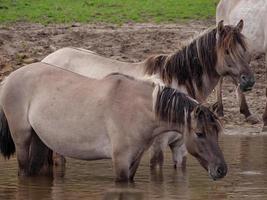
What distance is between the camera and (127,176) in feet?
33.0

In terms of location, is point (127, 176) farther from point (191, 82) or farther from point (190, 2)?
point (190, 2)

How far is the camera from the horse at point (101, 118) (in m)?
9.80

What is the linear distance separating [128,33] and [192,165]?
7520 millimetres

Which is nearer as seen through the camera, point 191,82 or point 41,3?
point 191,82

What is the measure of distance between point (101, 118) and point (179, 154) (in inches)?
69.5

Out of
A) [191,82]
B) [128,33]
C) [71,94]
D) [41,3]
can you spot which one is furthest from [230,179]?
[41,3]

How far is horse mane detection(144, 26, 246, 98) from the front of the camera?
441 inches

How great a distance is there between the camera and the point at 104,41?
1897 centimetres

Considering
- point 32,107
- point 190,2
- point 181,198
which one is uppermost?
point 190,2

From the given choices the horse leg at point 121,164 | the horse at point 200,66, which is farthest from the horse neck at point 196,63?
the horse leg at point 121,164

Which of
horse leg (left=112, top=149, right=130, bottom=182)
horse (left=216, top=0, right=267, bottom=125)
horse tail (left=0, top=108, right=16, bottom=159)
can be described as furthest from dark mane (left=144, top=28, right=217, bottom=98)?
horse (left=216, top=0, right=267, bottom=125)

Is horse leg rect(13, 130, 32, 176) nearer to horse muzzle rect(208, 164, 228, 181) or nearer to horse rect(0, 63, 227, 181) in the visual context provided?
horse rect(0, 63, 227, 181)

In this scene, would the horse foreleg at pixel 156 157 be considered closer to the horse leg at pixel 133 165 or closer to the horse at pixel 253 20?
the horse leg at pixel 133 165

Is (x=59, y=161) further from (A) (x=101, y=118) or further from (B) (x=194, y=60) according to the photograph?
(B) (x=194, y=60)
